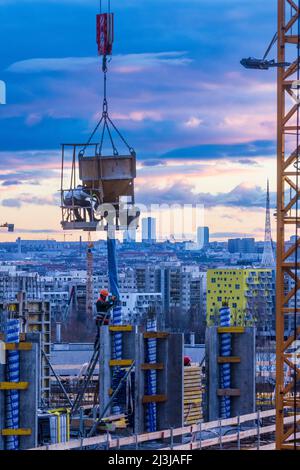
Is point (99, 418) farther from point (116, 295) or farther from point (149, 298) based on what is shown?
point (149, 298)

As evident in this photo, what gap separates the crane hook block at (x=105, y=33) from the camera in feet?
56.3

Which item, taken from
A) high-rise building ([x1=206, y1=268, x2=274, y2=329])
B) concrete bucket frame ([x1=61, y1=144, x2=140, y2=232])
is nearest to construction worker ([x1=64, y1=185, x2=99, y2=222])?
concrete bucket frame ([x1=61, y1=144, x2=140, y2=232])

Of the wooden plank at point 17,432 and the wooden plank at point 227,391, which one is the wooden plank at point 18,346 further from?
the wooden plank at point 227,391

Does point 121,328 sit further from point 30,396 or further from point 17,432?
point 17,432

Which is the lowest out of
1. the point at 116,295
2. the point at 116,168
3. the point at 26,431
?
the point at 26,431

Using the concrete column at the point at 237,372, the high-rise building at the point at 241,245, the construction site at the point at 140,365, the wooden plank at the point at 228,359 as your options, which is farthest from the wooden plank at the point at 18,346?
the high-rise building at the point at 241,245

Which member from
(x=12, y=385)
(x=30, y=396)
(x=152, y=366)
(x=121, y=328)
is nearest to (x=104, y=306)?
(x=121, y=328)

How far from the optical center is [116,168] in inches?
698

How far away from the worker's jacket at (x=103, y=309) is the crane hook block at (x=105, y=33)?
11.1ft

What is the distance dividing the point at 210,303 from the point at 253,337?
66323mm

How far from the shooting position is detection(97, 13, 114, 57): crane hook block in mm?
17172

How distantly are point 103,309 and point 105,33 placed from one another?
3831 millimetres

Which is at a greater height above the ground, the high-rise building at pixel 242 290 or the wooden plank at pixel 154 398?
the high-rise building at pixel 242 290
